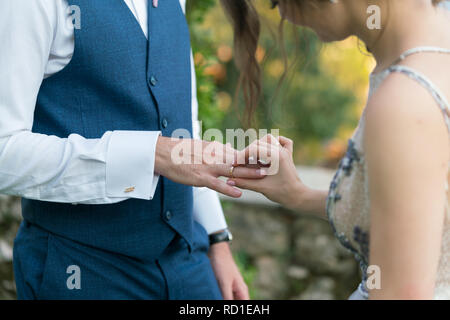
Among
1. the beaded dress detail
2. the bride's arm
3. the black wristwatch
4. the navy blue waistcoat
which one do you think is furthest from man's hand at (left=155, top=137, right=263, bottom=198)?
the black wristwatch

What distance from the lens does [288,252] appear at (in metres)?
3.84

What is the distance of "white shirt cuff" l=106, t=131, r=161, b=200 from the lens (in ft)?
4.41

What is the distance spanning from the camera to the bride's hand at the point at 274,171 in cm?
133

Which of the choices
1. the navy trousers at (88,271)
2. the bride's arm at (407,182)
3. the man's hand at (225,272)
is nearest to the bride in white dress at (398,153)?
the bride's arm at (407,182)

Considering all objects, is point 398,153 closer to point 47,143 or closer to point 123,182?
point 123,182

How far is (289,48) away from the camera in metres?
5.59

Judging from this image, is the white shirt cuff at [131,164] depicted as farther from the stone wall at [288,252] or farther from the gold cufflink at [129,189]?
the stone wall at [288,252]

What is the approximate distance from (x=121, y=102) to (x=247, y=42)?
0.40 meters

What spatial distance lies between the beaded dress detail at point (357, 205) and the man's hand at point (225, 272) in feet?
2.43

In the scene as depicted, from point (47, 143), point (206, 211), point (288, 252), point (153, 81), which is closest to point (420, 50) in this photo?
point (153, 81)

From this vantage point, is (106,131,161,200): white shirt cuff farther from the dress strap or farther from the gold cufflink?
the dress strap

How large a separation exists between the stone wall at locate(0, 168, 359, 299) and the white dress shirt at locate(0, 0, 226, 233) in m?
2.44
